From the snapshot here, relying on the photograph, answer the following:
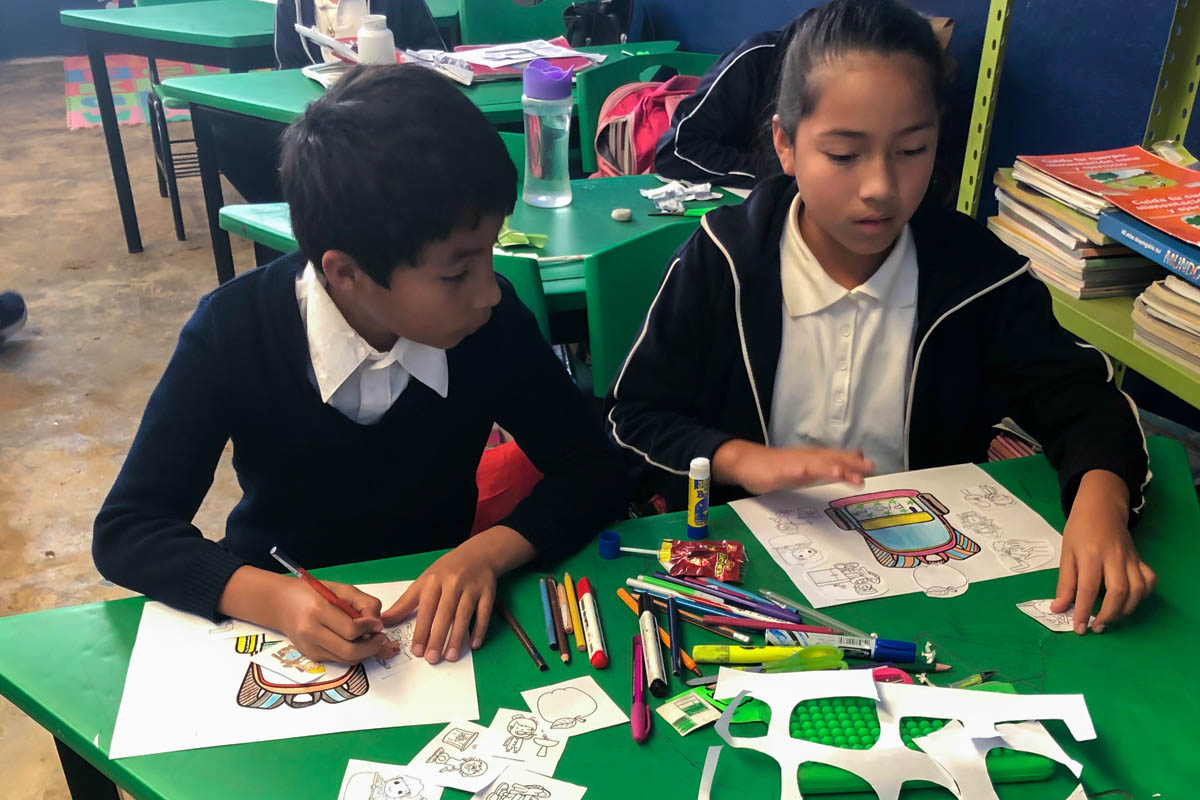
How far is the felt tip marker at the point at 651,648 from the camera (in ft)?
2.82

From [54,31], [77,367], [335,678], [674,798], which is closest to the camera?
[674,798]

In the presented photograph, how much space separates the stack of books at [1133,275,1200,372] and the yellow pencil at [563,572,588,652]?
3.07 feet

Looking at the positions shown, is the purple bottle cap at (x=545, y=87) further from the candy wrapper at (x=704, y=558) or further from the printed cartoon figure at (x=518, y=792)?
the printed cartoon figure at (x=518, y=792)

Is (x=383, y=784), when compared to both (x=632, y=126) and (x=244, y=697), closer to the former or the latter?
(x=244, y=697)

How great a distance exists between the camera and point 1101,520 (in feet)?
3.44

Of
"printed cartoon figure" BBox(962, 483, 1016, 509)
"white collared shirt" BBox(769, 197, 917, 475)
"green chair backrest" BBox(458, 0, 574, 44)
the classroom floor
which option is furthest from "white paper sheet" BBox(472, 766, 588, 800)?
"green chair backrest" BBox(458, 0, 574, 44)

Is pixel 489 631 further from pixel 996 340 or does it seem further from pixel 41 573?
pixel 41 573

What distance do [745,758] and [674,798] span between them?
69 mm

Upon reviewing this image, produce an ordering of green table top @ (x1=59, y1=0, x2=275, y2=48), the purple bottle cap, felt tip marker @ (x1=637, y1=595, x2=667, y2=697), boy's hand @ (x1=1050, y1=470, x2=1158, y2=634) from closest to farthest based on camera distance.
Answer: felt tip marker @ (x1=637, y1=595, x2=667, y2=697) → boy's hand @ (x1=1050, y1=470, x2=1158, y2=634) → the purple bottle cap → green table top @ (x1=59, y1=0, x2=275, y2=48)

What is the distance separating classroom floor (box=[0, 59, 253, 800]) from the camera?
2.27 m

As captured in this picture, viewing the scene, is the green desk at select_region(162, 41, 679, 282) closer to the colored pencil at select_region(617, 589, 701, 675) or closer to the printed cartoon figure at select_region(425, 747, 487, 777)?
the colored pencil at select_region(617, 589, 701, 675)

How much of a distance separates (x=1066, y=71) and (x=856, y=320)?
106cm

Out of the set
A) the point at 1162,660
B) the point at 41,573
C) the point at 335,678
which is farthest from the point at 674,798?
the point at 41,573

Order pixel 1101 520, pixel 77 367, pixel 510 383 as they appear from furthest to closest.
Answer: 1. pixel 77 367
2. pixel 510 383
3. pixel 1101 520
